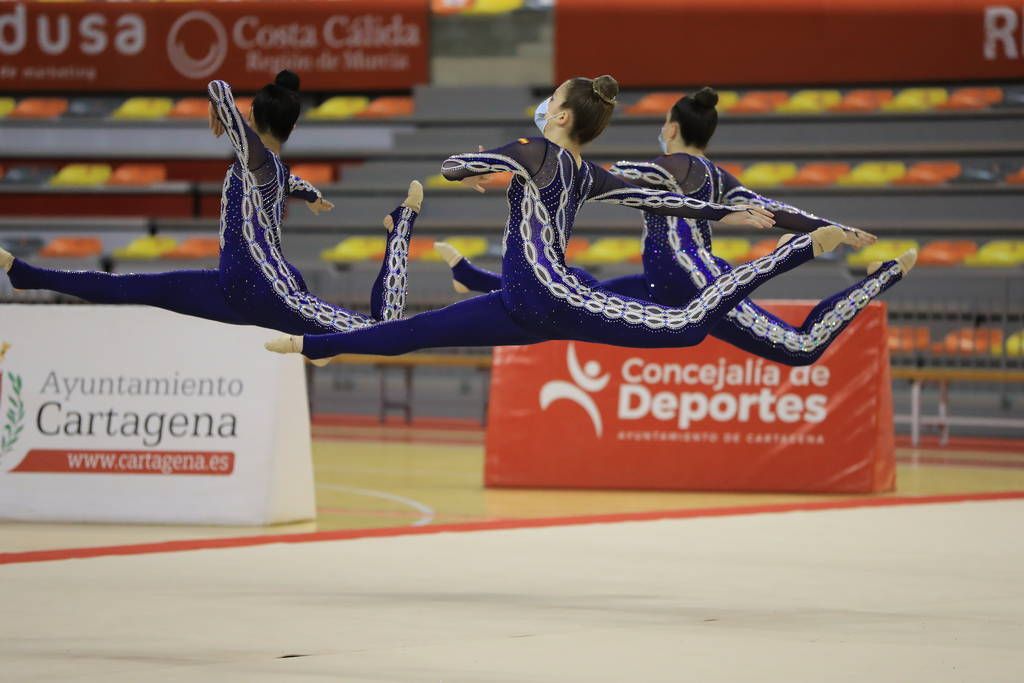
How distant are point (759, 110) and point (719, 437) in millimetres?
7634

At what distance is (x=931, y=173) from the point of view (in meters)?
15.7

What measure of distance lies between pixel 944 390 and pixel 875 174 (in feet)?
10.8

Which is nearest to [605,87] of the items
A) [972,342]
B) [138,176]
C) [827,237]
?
[827,237]

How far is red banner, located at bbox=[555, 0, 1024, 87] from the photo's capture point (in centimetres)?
1602

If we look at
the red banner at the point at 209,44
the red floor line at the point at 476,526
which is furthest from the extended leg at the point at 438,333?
the red banner at the point at 209,44

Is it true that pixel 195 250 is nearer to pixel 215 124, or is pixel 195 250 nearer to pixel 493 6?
pixel 493 6

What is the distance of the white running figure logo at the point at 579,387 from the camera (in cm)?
977

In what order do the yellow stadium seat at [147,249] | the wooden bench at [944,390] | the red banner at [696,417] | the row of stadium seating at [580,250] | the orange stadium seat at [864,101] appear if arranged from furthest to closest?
the yellow stadium seat at [147,249] < the orange stadium seat at [864,101] < the row of stadium seating at [580,250] < the wooden bench at [944,390] < the red banner at [696,417]

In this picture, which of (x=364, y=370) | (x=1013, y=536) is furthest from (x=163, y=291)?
(x=364, y=370)

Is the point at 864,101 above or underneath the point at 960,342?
above

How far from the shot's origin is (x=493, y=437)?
988cm

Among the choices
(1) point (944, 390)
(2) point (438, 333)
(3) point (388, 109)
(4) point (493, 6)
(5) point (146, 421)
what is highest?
(4) point (493, 6)

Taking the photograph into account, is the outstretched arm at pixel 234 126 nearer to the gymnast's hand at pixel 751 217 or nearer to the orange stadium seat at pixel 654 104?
the gymnast's hand at pixel 751 217

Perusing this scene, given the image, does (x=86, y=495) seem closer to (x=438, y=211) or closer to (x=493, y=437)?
(x=493, y=437)
